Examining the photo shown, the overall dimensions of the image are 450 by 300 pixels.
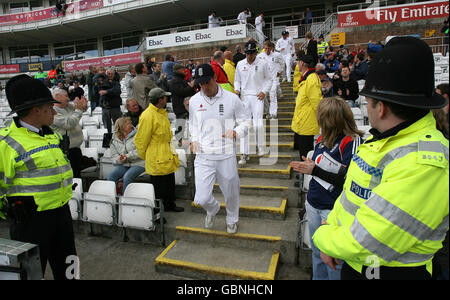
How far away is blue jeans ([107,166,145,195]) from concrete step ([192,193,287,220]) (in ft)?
3.94

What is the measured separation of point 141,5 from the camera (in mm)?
22000

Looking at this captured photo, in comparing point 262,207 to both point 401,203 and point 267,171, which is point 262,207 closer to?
point 267,171

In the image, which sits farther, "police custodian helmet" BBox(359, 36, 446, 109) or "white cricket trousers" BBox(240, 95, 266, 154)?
"white cricket trousers" BBox(240, 95, 266, 154)

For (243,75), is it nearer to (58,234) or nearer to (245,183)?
(245,183)

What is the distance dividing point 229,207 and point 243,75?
2.97 m

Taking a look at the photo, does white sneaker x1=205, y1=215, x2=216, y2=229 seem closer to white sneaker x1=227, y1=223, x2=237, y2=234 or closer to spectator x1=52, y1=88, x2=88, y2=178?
white sneaker x1=227, y1=223, x2=237, y2=234

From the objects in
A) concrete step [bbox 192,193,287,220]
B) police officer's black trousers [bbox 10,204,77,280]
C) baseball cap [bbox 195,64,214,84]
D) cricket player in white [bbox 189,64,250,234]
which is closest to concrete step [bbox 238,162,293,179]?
concrete step [bbox 192,193,287,220]

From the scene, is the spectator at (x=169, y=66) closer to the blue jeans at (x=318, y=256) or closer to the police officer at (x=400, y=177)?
the blue jeans at (x=318, y=256)

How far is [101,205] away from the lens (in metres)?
4.23

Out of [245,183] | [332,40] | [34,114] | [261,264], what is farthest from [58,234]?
[332,40]

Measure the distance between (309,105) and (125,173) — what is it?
130 inches

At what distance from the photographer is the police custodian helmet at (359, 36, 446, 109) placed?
3.59ft

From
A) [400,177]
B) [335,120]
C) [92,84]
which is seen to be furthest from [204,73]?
[92,84]
